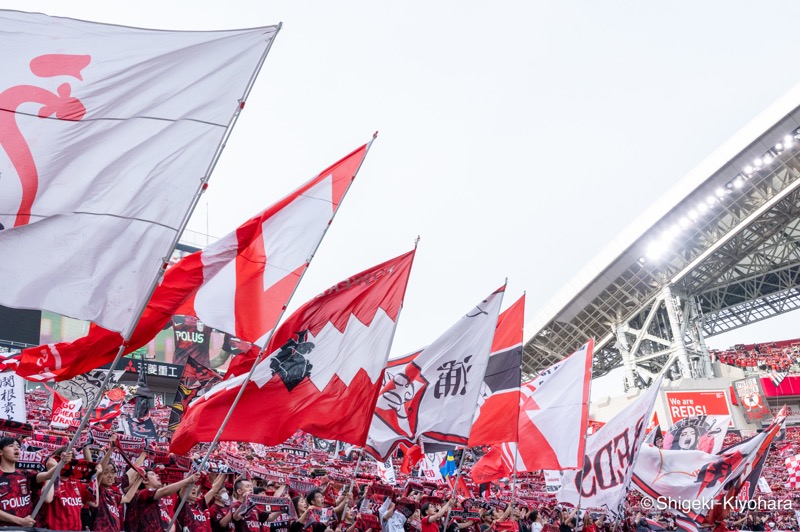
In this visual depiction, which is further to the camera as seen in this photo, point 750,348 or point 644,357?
point 750,348

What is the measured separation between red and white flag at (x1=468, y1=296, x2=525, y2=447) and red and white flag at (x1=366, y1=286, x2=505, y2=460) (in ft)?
4.00

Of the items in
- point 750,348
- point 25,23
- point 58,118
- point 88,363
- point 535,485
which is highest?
point 750,348

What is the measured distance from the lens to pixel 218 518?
24.3 ft

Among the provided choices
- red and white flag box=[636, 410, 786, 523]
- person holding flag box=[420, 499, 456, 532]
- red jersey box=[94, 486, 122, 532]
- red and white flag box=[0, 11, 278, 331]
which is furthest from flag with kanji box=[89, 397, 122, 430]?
red and white flag box=[636, 410, 786, 523]

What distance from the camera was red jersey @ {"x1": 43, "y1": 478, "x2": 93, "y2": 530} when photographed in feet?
19.4

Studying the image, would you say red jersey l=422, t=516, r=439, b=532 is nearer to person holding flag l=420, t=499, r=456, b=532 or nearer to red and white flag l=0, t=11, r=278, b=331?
person holding flag l=420, t=499, r=456, b=532

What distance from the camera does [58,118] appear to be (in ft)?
16.8

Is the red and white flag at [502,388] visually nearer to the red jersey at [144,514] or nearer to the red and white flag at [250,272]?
the red and white flag at [250,272]

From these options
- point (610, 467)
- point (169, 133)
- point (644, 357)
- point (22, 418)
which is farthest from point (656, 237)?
point (169, 133)

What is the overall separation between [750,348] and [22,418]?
52131 mm

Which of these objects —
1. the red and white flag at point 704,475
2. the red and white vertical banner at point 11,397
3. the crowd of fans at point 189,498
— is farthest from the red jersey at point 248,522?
the red and white flag at point 704,475

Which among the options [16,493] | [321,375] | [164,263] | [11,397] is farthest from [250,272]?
[11,397]

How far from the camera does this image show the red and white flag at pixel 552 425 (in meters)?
12.3

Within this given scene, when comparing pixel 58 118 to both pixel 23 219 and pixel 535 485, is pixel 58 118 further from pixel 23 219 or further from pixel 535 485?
pixel 535 485
